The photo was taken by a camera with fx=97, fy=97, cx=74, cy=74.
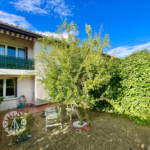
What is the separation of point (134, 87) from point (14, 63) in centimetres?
903

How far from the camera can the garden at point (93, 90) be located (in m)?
3.59

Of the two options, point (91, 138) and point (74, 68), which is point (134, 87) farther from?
point (74, 68)

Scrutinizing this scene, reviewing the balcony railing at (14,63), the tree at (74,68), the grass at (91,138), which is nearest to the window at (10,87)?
the balcony railing at (14,63)

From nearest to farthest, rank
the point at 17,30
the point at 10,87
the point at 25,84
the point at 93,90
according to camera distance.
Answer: the point at 93,90
the point at 17,30
the point at 10,87
the point at 25,84

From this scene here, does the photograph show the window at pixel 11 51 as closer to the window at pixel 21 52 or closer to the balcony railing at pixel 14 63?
the window at pixel 21 52

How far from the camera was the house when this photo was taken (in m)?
Answer: 7.79

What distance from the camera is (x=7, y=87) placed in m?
8.64

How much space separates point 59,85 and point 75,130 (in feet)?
7.97

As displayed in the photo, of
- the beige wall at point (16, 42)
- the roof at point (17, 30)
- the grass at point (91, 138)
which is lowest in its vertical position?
the grass at point (91, 138)

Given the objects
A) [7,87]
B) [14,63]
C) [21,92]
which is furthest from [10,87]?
[14,63]

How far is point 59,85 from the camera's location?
3.61 m

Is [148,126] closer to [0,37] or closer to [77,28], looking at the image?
[77,28]

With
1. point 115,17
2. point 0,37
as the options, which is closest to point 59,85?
point 0,37

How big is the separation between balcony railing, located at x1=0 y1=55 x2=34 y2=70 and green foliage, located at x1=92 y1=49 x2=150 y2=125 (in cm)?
624
